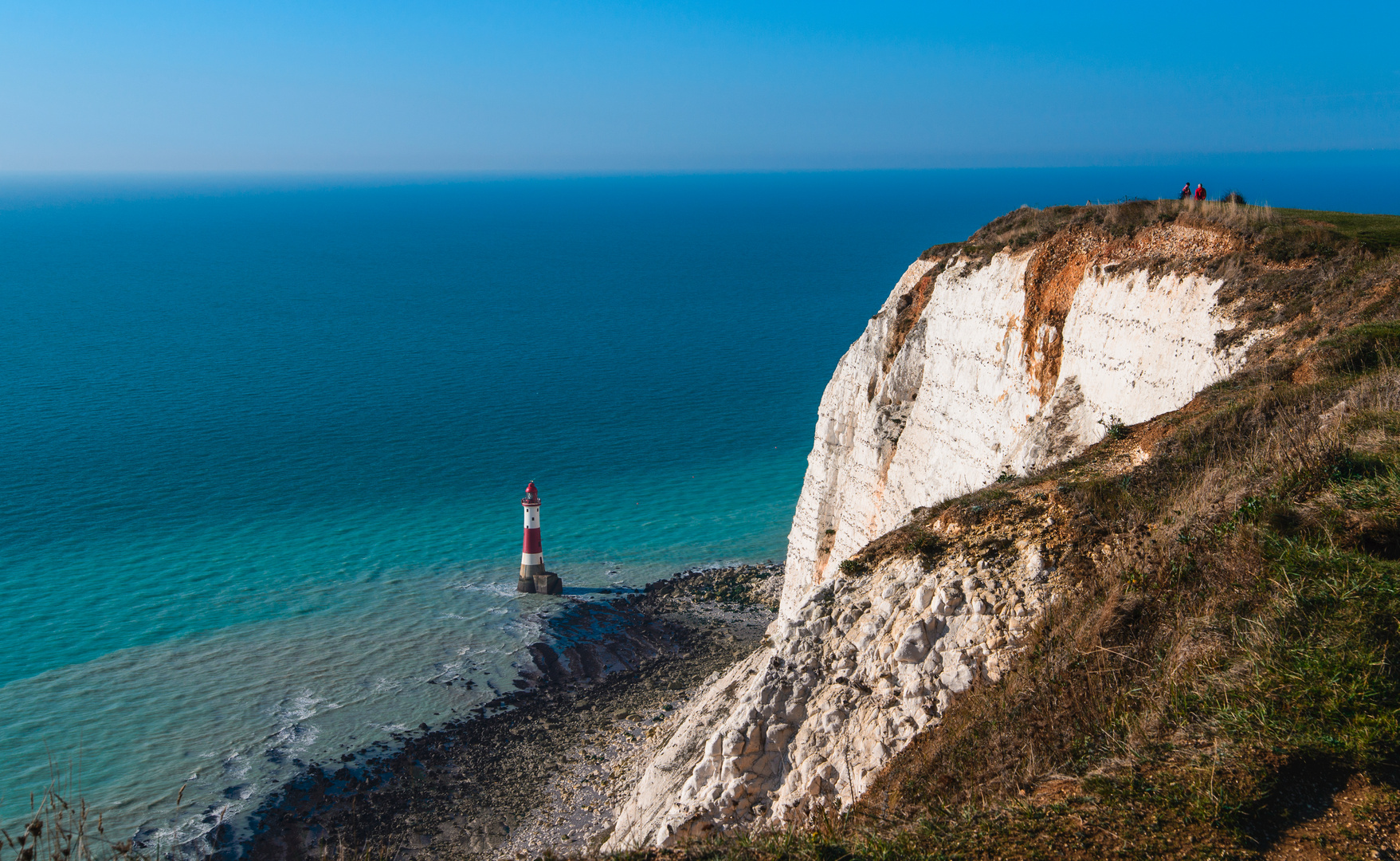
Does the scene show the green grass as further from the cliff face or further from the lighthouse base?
the lighthouse base

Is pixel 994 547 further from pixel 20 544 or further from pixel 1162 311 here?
pixel 20 544

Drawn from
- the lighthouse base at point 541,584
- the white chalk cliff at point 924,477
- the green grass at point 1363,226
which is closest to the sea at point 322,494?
the lighthouse base at point 541,584

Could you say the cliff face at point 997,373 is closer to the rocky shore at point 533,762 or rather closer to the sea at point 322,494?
the rocky shore at point 533,762

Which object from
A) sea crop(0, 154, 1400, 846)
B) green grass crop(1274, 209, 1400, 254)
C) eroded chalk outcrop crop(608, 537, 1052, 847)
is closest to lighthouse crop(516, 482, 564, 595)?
sea crop(0, 154, 1400, 846)

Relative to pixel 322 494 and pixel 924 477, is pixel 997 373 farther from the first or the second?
pixel 322 494

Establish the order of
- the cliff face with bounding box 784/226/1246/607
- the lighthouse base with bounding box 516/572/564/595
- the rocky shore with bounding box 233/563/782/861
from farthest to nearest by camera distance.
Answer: the lighthouse base with bounding box 516/572/564/595 → the rocky shore with bounding box 233/563/782/861 → the cliff face with bounding box 784/226/1246/607

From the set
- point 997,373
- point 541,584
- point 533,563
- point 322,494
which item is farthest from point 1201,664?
point 322,494

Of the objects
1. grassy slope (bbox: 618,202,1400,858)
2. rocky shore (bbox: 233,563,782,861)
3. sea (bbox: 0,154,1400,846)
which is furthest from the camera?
sea (bbox: 0,154,1400,846)
